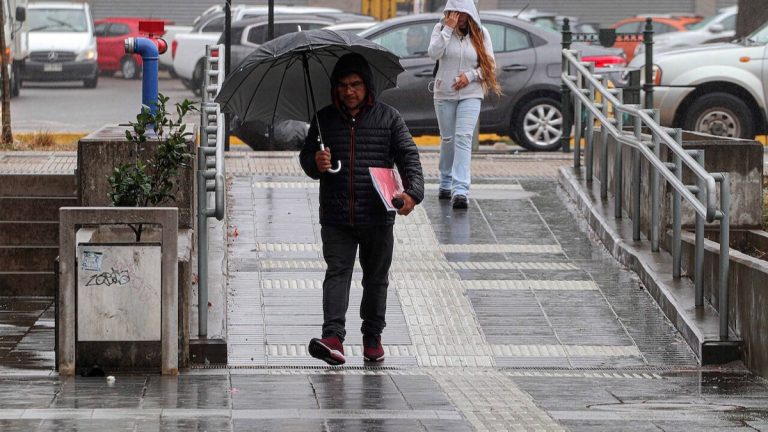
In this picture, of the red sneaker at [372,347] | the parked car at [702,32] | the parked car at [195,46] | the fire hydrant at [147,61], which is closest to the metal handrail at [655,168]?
the red sneaker at [372,347]

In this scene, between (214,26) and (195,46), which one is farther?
(214,26)

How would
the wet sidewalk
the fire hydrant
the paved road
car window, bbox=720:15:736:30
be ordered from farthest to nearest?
1. car window, bbox=720:15:736:30
2. the paved road
3. the fire hydrant
4. the wet sidewalk

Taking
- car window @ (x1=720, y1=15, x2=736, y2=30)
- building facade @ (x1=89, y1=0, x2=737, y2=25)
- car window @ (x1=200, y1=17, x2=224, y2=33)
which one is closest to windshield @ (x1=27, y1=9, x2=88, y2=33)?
car window @ (x1=200, y1=17, x2=224, y2=33)

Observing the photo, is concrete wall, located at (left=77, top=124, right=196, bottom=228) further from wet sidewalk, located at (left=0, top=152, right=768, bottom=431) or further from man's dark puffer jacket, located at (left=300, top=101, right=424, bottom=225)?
man's dark puffer jacket, located at (left=300, top=101, right=424, bottom=225)

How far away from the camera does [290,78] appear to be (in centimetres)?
916


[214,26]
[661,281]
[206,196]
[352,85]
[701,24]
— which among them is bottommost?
[661,281]

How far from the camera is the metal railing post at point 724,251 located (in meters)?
9.04

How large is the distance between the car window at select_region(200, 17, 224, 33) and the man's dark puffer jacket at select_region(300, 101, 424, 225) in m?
22.5

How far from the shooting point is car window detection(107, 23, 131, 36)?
1459 inches

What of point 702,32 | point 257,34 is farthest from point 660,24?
point 257,34

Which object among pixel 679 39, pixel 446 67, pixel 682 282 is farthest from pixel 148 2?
pixel 682 282

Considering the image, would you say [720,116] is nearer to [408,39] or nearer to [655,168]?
[408,39]

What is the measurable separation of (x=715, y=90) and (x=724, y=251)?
8.66 metres

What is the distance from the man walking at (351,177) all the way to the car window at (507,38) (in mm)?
9602
